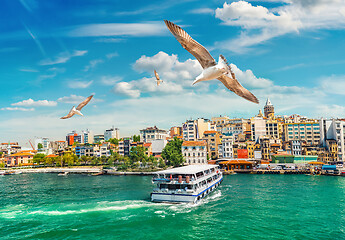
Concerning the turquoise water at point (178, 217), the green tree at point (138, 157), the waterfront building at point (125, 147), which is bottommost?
the turquoise water at point (178, 217)

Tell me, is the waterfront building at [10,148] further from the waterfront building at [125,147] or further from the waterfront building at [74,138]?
the waterfront building at [125,147]

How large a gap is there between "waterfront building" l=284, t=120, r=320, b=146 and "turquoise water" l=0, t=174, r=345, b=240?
32670 mm

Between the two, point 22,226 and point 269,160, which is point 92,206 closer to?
point 22,226

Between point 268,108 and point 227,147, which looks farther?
point 268,108

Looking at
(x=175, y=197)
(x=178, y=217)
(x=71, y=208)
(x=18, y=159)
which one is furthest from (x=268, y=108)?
(x=71, y=208)

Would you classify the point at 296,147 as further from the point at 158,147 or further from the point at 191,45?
the point at 191,45

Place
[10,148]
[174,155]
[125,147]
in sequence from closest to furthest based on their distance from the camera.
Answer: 1. [174,155]
2. [125,147]
3. [10,148]

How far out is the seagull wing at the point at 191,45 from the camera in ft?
10.0

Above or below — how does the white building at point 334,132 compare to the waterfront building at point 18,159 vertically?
above

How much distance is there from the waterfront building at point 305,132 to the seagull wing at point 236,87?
56.3 m

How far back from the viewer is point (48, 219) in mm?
16438

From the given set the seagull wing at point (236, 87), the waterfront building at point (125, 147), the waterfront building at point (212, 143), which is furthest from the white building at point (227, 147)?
the seagull wing at point (236, 87)

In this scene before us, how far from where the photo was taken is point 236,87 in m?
3.14

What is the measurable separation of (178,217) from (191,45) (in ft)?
48.7
